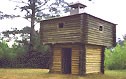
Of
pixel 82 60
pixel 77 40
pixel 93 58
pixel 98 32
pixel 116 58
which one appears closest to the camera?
pixel 77 40

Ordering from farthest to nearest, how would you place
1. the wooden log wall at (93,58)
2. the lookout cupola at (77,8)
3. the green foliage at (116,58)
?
the green foliage at (116,58) → the lookout cupola at (77,8) → the wooden log wall at (93,58)

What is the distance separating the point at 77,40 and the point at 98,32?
3034mm

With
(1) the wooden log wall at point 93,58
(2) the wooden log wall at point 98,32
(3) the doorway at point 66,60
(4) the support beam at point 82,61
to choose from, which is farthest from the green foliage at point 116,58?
(4) the support beam at point 82,61

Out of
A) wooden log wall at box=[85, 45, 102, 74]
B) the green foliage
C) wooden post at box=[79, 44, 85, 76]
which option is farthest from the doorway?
the green foliage

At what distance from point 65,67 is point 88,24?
18.5 ft

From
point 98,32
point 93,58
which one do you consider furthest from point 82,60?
point 98,32

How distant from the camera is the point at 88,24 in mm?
23984

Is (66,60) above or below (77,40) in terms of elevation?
below

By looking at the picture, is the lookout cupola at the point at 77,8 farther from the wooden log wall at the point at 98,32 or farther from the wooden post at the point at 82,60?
the wooden post at the point at 82,60

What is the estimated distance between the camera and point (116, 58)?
3497 cm

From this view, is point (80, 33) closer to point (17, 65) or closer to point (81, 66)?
point (81, 66)

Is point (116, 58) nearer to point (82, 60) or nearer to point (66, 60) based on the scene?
point (66, 60)

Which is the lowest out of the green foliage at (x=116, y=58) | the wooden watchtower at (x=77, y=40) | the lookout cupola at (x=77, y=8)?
the green foliage at (x=116, y=58)

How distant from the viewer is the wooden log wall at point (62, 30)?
2405 cm
